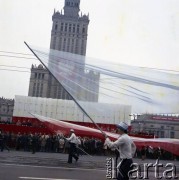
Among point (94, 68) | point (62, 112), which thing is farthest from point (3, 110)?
point (94, 68)

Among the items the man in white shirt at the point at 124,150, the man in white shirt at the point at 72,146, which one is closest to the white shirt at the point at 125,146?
the man in white shirt at the point at 124,150

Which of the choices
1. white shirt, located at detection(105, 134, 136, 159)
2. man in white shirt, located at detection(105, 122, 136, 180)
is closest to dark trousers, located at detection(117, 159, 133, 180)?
man in white shirt, located at detection(105, 122, 136, 180)

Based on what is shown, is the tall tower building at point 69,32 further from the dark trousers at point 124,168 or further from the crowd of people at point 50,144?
the dark trousers at point 124,168

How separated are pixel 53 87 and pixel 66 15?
31985 millimetres

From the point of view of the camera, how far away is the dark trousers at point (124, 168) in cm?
777

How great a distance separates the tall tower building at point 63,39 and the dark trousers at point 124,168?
132026 mm

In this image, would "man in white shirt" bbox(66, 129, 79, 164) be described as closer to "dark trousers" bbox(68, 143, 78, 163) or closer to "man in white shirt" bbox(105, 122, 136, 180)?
"dark trousers" bbox(68, 143, 78, 163)

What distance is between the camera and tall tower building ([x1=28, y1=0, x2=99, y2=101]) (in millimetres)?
142125

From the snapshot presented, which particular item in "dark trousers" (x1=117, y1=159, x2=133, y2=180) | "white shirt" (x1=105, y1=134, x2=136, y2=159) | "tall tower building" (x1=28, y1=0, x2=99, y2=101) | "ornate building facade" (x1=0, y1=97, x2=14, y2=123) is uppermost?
"tall tower building" (x1=28, y1=0, x2=99, y2=101)

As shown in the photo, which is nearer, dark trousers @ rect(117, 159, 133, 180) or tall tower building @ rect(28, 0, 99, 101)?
dark trousers @ rect(117, 159, 133, 180)

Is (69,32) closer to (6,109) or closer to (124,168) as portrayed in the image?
(6,109)

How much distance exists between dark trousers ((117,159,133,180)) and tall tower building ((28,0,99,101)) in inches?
5198

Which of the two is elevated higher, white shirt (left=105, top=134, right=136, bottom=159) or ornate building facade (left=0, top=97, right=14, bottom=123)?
ornate building facade (left=0, top=97, right=14, bottom=123)

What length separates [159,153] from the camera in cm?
3031
